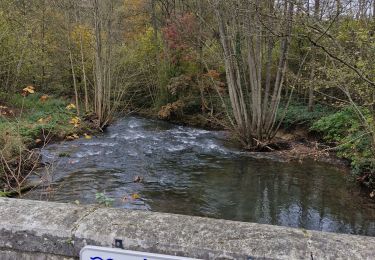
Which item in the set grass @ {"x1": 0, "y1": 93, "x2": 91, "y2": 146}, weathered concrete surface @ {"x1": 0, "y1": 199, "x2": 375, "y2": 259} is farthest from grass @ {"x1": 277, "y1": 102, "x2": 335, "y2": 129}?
weathered concrete surface @ {"x1": 0, "y1": 199, "x2": 375, "y2": 259}

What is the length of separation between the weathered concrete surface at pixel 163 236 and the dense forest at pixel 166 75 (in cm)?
668

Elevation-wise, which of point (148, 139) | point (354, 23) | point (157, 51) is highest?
point (354, 23)

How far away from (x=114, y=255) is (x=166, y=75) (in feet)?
68.1

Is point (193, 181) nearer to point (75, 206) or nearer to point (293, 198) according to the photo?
point (293, 198)

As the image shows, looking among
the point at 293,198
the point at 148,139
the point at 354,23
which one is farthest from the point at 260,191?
the point at 148,139

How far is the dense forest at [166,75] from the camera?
1329 cm

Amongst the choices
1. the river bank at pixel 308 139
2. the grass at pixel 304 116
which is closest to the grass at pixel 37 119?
the river bank at pixel 308 139

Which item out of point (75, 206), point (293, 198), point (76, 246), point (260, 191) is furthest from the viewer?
point (260, 191)

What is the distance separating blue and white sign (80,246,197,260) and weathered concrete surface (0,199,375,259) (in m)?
0.40

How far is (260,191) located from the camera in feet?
31.4

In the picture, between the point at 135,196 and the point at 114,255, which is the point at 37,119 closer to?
the point at 135,196

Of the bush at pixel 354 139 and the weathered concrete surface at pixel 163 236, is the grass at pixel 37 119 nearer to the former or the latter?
the bush at pixel 354 139

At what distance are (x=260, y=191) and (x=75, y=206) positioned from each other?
766 centimetres

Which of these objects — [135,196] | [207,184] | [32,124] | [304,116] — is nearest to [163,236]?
[135,196]
